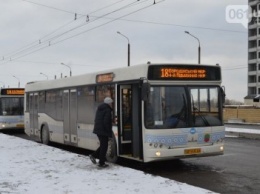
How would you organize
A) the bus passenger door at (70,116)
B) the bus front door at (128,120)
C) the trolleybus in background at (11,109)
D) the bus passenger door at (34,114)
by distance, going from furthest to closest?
1. the trolleybus in background at (11,109)
2. the bus passenger door at (34,114)
3. the bus passenger door at (70,116)
4. the bus front door at (128,120)

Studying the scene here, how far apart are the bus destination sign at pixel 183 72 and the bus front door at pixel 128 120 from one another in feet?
2.60

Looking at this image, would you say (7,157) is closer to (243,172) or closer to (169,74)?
(169,74)

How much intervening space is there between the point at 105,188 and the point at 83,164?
10.6ft

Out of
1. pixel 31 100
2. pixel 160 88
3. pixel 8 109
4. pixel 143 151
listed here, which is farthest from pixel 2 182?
pixel 8 109

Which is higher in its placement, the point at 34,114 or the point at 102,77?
the point at 102,77

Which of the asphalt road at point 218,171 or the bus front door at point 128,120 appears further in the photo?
the bus front door at point 128,120

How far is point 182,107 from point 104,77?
303 cm

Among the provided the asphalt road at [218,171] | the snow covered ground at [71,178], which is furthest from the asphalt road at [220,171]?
the snow covered ground at [71,178]

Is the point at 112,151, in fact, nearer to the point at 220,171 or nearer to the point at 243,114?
the point at 220,171

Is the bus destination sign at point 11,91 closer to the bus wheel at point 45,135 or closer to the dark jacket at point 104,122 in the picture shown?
the bus wheel at point 45,135

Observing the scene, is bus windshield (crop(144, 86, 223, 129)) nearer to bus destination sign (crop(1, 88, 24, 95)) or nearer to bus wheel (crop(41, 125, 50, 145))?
bus wheel (crop(41, 125, 50, 145))

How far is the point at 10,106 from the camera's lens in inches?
1041

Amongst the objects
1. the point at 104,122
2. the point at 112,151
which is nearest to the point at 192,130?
the point at 104,122

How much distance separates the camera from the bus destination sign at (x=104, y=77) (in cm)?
1328
